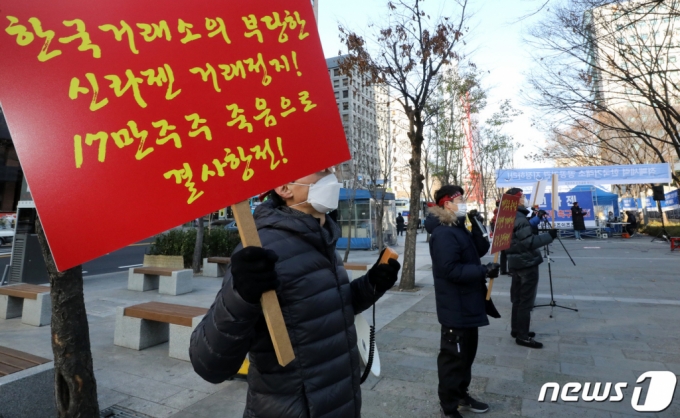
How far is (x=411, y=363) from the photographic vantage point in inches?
176

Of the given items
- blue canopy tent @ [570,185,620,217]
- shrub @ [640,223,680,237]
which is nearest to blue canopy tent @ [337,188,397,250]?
blue canopy tent @ [570,185,620,217]

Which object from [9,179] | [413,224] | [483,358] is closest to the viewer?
[483,358]

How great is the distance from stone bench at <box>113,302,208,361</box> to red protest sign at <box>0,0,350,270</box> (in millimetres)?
3469

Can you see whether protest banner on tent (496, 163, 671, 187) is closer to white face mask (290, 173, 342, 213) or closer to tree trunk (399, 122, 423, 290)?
tree trunk (399, 122, 423, 290)

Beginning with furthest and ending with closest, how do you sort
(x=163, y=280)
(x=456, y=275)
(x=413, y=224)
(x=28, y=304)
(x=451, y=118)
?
(x=451, y=118)
(x=413, y=224)
(x=163, y=280)
(x=28, y=304)
(x=456, y=275)

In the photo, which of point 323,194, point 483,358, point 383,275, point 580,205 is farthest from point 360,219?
point 323,194

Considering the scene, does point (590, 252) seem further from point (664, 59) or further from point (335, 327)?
point (335, 327)

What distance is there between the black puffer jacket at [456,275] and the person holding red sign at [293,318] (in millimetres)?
1688

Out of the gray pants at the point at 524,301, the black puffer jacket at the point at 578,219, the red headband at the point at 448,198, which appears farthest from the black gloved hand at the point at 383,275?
the black puffer jacket at the point at 578,219

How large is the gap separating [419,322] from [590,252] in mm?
12641

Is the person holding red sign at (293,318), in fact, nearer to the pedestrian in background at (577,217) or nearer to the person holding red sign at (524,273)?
the person holding red sign at (524,273)

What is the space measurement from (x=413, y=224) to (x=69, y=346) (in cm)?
715

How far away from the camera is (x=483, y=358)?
459 cm

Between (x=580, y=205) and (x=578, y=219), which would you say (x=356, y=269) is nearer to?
(x=578, y=219)
